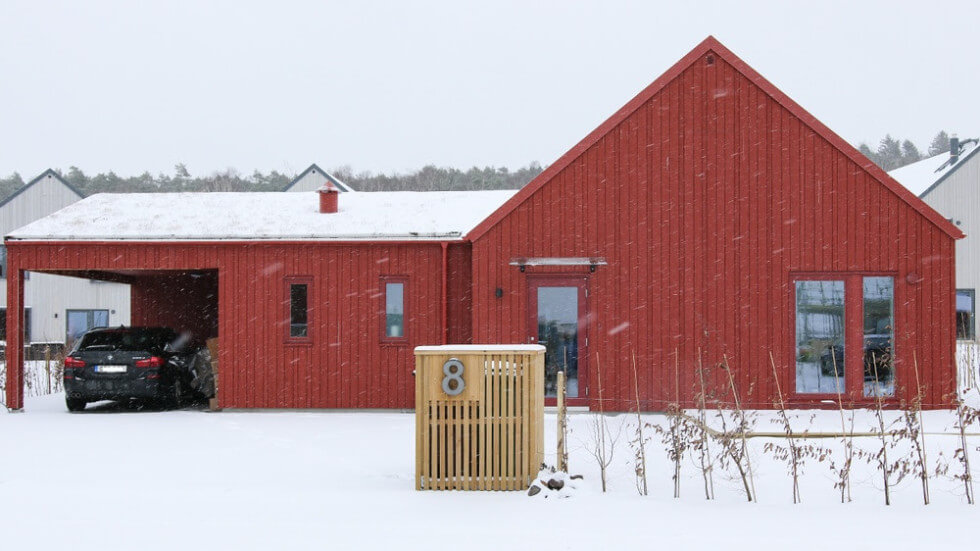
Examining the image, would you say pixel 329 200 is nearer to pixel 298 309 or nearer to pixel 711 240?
pixel 298 309

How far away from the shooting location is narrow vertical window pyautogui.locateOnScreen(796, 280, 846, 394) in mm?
12820

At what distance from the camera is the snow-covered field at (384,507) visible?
6070 millimetres

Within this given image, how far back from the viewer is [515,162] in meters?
84.1

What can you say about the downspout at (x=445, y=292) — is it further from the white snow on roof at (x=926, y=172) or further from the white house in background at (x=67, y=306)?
the white house in background at (x=67, y=306)

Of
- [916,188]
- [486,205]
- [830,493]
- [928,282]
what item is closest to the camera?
[830,493]

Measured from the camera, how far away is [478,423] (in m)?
7.58

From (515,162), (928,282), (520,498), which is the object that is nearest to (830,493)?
(520,498)

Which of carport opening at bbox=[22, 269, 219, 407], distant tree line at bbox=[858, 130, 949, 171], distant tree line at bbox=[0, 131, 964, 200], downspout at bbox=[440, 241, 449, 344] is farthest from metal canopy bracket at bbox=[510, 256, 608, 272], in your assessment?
distant tree line at bbox=[858, 130, 949, 171]

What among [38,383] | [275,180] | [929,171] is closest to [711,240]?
[38,383]

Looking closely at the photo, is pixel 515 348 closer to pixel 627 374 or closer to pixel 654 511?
pixel 654 511

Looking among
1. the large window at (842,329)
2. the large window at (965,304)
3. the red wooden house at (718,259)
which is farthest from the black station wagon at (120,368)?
the large window at (965,304)

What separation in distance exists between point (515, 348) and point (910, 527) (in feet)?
11.4

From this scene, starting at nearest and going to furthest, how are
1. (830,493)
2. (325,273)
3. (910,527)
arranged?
(910,527) → (830,493) → (325,273)

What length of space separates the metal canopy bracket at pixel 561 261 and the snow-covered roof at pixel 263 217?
1.45 m
